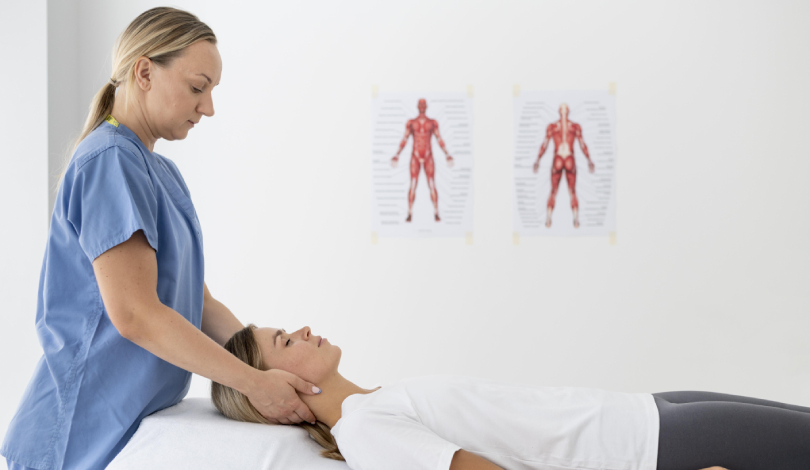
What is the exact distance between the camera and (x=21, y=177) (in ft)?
6.63

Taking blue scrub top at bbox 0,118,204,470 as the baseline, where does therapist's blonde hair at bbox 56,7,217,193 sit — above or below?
above

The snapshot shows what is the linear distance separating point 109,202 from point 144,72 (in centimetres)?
27

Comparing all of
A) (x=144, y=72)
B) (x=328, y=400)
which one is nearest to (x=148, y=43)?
(x=144, y=72)

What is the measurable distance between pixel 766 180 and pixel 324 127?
186 centimetres

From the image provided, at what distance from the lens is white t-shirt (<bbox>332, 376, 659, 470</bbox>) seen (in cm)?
99

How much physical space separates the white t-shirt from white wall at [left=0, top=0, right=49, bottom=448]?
1.61 meters

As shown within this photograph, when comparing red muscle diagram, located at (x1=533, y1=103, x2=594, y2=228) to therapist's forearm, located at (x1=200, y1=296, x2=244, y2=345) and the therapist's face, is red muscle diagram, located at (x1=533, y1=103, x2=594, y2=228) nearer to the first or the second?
therapist's forearm, located at (x1=200, y1=296, x2=244, y2=345)

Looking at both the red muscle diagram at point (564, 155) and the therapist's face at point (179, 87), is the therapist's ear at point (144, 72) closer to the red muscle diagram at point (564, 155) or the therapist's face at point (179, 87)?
the therapist's face at point (179, 87)

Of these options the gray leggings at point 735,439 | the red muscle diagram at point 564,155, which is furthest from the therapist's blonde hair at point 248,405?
the red muscle diagram at point 564,155

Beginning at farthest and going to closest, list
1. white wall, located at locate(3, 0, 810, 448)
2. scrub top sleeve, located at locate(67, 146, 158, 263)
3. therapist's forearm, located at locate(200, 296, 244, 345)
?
1. white wall, located at locate(3, 0, 810, 448)
2. therapist's forearm, located at locate(200, 296, 244, 345)
3. scrub top sleeve, located at locate(67, 146, 158, 263)

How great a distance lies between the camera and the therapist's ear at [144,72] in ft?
3.32

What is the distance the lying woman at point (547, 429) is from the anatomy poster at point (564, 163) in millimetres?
1187

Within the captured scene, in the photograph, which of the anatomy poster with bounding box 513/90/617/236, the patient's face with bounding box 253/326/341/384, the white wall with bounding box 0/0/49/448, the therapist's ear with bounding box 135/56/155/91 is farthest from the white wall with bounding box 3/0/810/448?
the therapist's ear with bounding box 135/56/155/91

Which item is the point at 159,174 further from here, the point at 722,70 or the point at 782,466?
the point at 722,70
